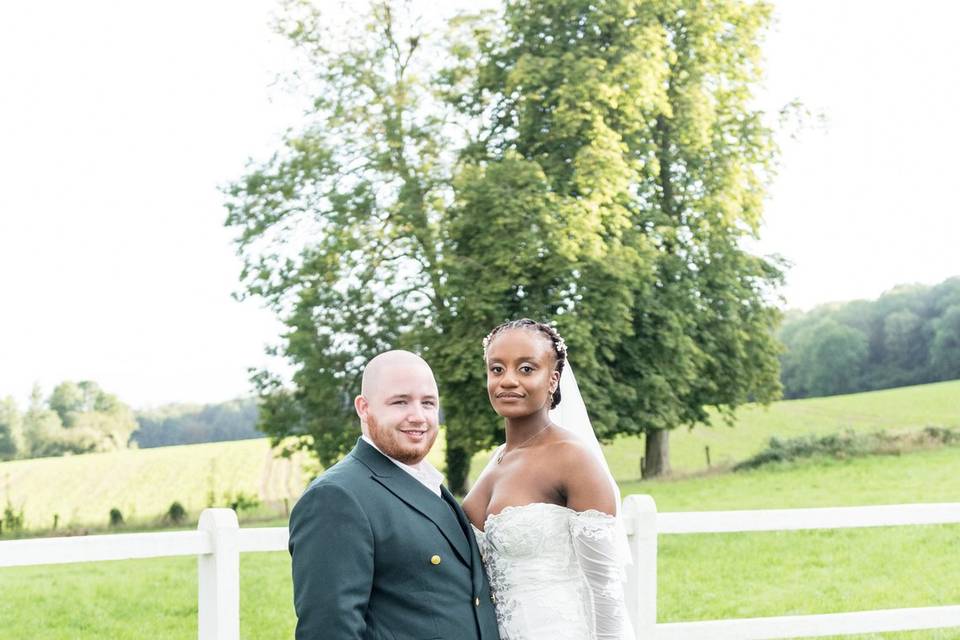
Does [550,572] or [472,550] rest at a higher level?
[472,550]

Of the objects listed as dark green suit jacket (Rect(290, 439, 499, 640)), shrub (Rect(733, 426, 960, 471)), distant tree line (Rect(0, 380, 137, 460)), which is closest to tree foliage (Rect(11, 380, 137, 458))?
distant tree line (Rect(0, 380, 137, 460))

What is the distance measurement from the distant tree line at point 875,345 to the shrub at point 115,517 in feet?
112

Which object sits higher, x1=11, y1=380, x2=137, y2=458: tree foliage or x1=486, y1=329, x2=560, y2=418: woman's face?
x1=486, y1=329, x2=560, y2=418: woman's face

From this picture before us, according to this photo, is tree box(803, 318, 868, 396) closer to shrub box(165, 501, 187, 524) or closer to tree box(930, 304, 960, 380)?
tree box(930, 304, 960, 380)

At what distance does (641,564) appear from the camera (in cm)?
546

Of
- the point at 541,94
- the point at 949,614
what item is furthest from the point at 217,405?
the point at 949,614

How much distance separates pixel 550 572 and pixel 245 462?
134ft

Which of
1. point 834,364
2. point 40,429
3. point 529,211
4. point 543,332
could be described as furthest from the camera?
point 834,364

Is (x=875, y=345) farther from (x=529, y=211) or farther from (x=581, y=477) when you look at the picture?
(x=581, y=477)

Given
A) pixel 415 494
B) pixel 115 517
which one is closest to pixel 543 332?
pixel 415 494

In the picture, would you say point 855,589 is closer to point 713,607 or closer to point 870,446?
point 713,607

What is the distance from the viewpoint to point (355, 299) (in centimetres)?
2312

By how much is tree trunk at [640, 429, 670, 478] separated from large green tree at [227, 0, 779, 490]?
5.61ft

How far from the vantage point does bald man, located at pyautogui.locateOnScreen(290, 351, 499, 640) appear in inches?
101
